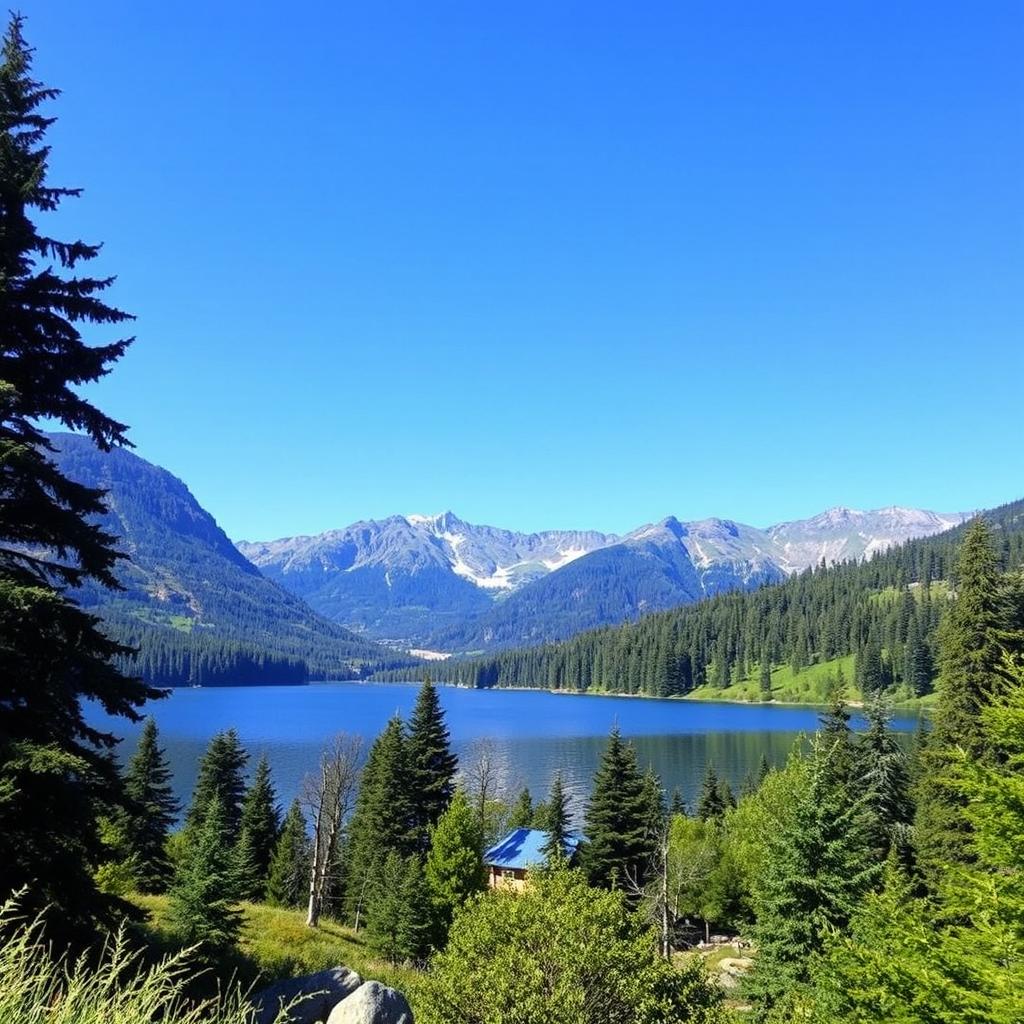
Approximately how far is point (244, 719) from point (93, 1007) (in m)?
180

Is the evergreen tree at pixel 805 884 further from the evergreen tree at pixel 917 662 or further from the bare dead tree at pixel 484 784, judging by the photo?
the evergreen tree at pixel 917 662

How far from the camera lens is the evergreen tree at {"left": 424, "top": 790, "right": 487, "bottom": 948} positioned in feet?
122

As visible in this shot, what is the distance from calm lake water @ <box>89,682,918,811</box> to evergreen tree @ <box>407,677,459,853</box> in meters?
25.4

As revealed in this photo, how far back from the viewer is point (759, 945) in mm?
21469

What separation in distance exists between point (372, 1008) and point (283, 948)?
560 inches

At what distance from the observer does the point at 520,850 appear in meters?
51.7

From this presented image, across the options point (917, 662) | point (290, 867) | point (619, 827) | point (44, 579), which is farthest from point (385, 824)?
point (917, 662)

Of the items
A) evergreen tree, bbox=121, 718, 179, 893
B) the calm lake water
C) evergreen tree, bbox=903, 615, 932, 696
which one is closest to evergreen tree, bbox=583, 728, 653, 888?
the calm lake water

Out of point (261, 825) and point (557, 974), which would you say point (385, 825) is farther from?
point (557, 974)

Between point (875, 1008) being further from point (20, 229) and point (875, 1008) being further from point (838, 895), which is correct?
point (20, 229)

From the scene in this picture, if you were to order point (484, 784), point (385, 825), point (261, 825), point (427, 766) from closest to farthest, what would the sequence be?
point (385, 825) < point (427, 766) < point (261, 825) < point (484, 784)

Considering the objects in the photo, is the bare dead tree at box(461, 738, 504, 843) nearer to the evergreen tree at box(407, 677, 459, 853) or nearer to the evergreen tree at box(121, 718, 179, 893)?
A: the evergreen tree at box(407, 677, 459, 853)

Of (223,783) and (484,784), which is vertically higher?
(223,783)

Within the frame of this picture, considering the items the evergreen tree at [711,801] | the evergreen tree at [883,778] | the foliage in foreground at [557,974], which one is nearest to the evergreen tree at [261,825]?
the evergreen tree at [711,801]
